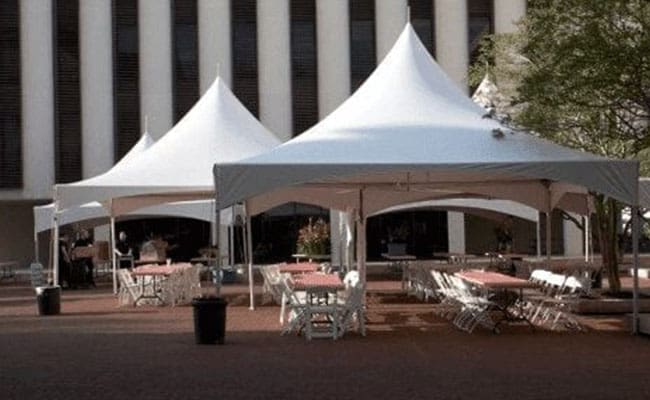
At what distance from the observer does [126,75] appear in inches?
1571

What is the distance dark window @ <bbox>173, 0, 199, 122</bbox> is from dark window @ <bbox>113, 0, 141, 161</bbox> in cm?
145

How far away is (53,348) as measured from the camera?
13.7 meters

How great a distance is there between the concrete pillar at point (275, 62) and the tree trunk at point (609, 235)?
2031cm

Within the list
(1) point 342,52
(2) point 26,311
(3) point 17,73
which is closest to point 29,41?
(3) point 17,73

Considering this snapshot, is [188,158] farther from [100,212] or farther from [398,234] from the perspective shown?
[398,234]

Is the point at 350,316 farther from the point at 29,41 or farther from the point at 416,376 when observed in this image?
the point at 29,41

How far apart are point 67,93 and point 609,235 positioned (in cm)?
2461

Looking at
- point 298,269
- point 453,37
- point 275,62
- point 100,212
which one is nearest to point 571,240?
point 453,37

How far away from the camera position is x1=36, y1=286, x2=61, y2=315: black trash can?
61.4 feet

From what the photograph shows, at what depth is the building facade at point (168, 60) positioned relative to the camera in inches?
1538

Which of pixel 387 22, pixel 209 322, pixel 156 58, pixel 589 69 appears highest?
pixel 387 22

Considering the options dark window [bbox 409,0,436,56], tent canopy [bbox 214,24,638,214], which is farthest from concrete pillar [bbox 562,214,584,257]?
tent canopy [bbox 214,24,638,214]

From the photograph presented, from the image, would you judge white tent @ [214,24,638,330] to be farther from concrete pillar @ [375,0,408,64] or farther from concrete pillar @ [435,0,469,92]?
concrete pillar @ [375,0,408,64]

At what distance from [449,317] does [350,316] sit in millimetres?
3057
